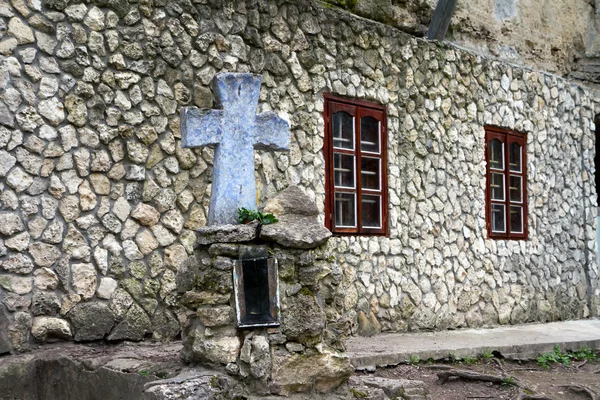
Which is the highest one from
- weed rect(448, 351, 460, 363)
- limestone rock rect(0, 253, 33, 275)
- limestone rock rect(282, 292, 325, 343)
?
limestone rock rect(0, 253, 33, 275)

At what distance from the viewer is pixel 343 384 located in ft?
20.2

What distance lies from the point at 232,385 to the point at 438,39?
23.8 ft

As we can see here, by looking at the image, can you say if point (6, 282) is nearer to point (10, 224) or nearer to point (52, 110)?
point (10, 224)

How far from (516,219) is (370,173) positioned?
133 inches

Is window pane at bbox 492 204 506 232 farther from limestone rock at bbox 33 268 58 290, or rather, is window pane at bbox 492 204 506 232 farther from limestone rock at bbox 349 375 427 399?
limestone rock at bbox 33 268 58 290

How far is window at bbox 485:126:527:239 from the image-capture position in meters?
12.3

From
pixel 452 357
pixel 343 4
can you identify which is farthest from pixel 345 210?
pixel 343 4

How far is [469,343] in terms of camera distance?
955 cm

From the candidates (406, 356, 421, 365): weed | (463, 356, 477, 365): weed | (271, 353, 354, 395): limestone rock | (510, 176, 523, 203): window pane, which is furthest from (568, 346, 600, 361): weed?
(271, 353, 354, 395): limestone rock

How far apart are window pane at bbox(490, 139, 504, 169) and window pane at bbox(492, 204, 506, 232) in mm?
600

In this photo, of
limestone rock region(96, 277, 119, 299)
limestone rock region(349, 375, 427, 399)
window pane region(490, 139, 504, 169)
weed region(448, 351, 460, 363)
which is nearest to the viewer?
limestone rock region(349, 375, 427, 399)

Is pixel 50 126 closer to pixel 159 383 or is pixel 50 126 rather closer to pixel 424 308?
pixel 159 383

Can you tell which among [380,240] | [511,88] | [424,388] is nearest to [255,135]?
[424,388]

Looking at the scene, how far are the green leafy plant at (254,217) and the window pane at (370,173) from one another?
4.44 m
